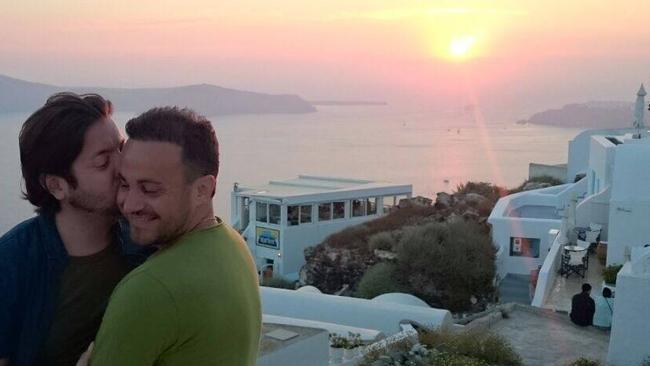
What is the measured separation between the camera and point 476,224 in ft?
63.3

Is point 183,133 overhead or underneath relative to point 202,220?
overhead

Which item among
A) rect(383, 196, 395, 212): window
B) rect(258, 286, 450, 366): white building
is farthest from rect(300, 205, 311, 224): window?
rect(258, 286, 450, 366): white building

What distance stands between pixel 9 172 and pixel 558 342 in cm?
6395

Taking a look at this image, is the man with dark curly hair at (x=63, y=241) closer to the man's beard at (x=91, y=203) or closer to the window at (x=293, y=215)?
the man's beard at (x=91, y=203)

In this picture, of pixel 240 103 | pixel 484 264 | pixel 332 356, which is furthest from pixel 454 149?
pixel 332 356

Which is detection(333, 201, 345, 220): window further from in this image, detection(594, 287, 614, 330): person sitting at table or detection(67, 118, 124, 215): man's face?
detection(67, 118, 124, 215): man's face

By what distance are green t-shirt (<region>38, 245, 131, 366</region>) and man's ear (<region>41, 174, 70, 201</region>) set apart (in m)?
0.19

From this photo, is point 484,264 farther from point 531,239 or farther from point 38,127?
point 38,127

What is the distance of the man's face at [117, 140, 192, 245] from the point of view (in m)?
1.76

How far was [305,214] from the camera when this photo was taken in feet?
83.8

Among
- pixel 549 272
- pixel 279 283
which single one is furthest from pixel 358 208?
pixel 549 272

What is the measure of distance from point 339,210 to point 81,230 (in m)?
24.6

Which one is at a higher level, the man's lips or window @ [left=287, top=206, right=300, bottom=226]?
the man's lips

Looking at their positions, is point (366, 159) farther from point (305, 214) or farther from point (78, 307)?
point (78, 307)
